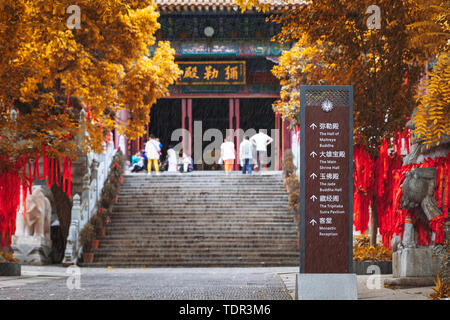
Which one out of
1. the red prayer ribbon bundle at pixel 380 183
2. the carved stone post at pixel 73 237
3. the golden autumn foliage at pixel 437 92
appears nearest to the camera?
the golden autumn foliage at pixel 437 92

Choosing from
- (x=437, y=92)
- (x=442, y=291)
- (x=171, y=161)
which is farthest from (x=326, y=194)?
(x=171, y=161)

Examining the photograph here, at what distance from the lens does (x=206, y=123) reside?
2906 cm

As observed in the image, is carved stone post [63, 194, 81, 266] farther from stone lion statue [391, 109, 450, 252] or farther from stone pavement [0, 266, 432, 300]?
stone lion statue [391, 109, 450, 252]

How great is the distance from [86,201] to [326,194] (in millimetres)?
10682

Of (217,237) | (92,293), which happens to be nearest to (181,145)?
(217,237)

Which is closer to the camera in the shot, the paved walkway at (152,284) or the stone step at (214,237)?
the paved walkway at (152,284)

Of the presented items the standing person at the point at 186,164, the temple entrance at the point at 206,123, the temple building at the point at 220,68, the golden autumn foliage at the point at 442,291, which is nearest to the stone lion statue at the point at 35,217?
the standing person at the point at 186,164

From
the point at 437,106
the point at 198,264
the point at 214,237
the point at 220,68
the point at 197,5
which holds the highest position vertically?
the point at 197,5

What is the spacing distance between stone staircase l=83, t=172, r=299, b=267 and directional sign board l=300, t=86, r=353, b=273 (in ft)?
27.8

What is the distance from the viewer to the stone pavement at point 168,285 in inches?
366

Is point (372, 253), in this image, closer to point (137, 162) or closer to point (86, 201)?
point (86, 201)

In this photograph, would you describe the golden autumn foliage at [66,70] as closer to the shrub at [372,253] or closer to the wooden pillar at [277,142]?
the shrub at [372,253]

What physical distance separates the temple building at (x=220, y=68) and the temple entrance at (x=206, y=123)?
4 centimetres

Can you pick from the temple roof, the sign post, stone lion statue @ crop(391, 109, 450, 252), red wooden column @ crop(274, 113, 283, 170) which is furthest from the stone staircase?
the sign post
